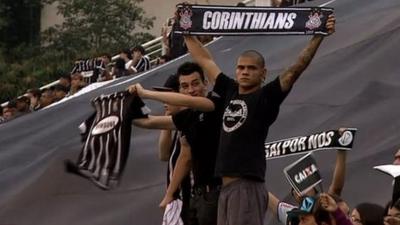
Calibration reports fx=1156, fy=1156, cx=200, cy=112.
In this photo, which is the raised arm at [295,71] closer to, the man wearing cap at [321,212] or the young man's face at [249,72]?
the young man's face at [249,72]

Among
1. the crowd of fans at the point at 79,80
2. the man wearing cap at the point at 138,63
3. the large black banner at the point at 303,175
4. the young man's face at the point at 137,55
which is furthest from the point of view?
the young man's face at the point at 137,55

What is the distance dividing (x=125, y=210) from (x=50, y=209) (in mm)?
837

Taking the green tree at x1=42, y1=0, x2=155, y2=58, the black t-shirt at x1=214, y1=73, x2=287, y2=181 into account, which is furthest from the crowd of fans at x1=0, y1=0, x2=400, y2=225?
the green tree at x1=42, y1=0, x2=155, y2=58

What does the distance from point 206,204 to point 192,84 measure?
69 centimetres

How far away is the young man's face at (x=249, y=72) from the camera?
20.1 ft

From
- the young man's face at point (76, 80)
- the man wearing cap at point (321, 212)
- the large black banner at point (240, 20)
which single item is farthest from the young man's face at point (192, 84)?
the young man's face at point (76, 80)

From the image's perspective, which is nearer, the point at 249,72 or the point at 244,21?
the point at 249,72

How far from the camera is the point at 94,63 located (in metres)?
17.6

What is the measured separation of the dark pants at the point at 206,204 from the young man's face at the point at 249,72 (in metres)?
0.70

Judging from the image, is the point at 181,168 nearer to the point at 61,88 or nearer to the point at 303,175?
the point at 303,175

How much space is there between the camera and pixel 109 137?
696 centimetres

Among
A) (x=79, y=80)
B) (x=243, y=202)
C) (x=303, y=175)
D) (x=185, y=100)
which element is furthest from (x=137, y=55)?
(x=243, y=202)

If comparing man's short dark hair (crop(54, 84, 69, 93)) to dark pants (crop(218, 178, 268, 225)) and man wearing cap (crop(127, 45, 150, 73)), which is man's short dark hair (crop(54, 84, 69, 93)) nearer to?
man wearing cap (crop(127, 45, 150, 73))

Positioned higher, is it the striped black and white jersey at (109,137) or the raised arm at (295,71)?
the raised arm at (295,71)
